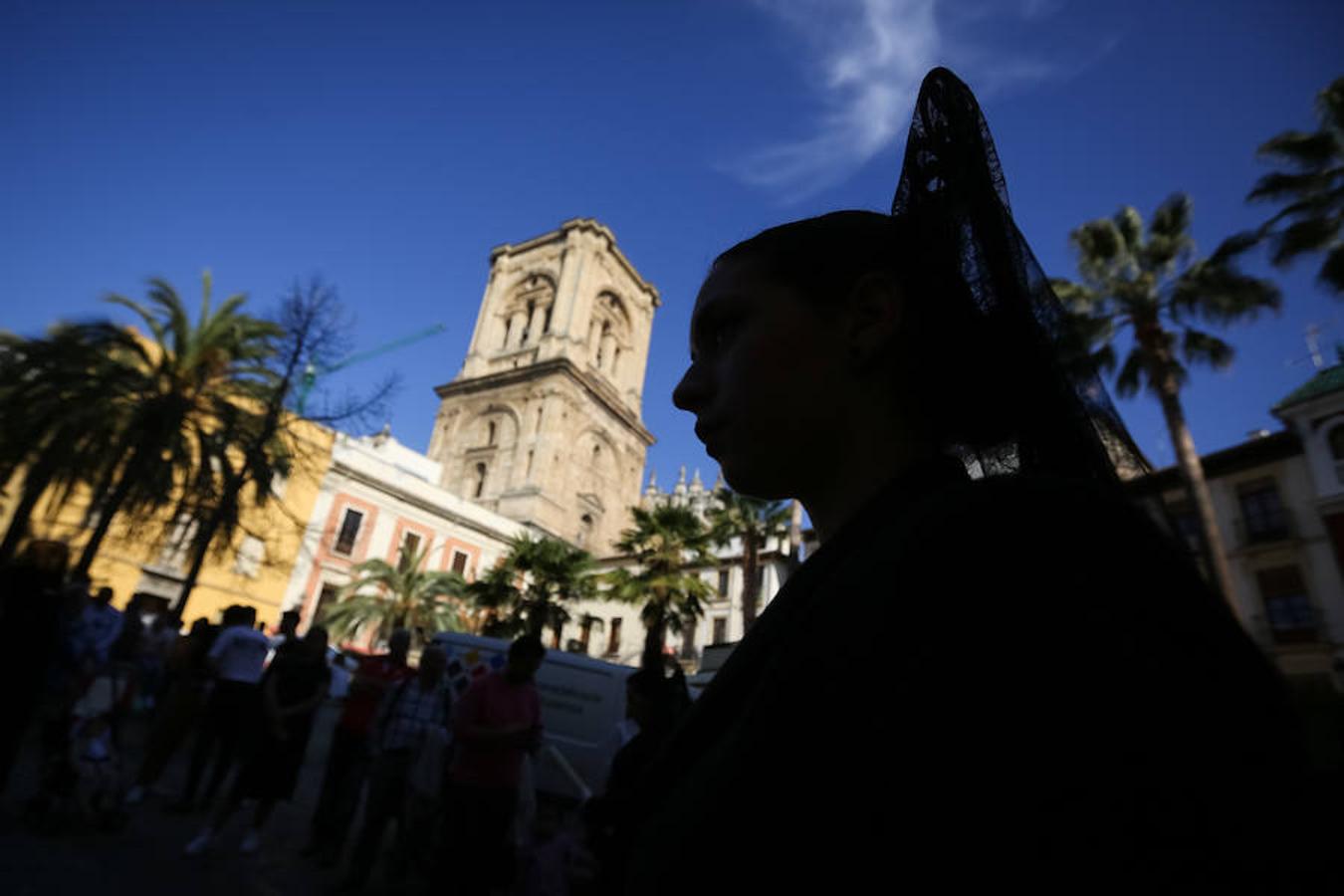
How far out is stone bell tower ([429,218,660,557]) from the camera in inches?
1672

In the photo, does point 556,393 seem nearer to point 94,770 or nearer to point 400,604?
point 400,604

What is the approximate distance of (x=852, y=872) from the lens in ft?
1.58

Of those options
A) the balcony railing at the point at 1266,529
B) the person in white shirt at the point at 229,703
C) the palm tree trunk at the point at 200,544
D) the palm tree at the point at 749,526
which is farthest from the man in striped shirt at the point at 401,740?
the balcony railing at the point at 1266,529

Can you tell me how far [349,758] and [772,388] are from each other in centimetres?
644

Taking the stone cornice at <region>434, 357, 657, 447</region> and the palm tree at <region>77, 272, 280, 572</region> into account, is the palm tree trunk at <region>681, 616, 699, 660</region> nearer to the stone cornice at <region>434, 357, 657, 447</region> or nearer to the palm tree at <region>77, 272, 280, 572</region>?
the stone cornice at <region>434, 357, 657, 447</region>

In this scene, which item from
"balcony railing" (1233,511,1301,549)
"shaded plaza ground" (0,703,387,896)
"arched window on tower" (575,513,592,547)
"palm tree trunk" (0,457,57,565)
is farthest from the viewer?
"arched window on tower" (575,513,592,547)

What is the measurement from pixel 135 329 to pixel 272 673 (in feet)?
38.6

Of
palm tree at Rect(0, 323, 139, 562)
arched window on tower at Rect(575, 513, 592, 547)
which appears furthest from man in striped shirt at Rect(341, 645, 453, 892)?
arched window on tower at Rect(575, 513, 592, 547)

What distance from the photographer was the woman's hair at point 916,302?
1.00 m

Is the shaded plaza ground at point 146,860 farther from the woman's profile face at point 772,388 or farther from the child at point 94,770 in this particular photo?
the woman's profile face at point 772,388

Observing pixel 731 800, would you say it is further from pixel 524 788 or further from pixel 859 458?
pixel 524 788

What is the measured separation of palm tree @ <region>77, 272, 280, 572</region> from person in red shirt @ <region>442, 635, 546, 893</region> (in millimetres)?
11681

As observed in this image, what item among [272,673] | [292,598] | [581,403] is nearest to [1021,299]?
[272,673]

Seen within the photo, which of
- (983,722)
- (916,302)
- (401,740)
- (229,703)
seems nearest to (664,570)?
(229,703)
